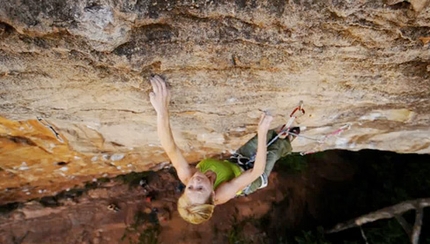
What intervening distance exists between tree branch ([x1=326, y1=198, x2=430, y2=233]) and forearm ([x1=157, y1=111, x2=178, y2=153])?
11.7 feet

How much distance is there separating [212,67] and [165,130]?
56 centimetres

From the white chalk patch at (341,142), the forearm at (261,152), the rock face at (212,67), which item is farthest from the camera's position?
the white chalk patch at (341,142)

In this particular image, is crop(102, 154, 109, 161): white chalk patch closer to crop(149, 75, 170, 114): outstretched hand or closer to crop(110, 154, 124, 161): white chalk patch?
crop(110, 154, 124, 161): white chalk patch

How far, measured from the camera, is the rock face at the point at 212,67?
6.81 feet

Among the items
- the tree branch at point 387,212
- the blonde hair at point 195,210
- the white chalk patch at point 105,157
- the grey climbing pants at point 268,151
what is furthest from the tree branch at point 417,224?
the white chalk patch at point 105,157

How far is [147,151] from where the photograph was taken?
493 cm

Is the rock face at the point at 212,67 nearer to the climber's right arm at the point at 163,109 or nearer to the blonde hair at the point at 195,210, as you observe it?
the climber's right arm at the point at 163,109

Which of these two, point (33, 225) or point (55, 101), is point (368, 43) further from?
point (33, 225)

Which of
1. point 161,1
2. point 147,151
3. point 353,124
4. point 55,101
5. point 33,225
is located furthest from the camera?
point 33,225

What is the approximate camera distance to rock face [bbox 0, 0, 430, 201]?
6.81ft

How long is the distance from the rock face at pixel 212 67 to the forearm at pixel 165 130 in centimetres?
20

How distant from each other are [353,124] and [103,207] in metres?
4.08

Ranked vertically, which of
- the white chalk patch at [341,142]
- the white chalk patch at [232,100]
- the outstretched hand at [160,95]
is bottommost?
the white chalk patch at [341,142]

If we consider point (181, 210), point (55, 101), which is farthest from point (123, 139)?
point (181, 210)
